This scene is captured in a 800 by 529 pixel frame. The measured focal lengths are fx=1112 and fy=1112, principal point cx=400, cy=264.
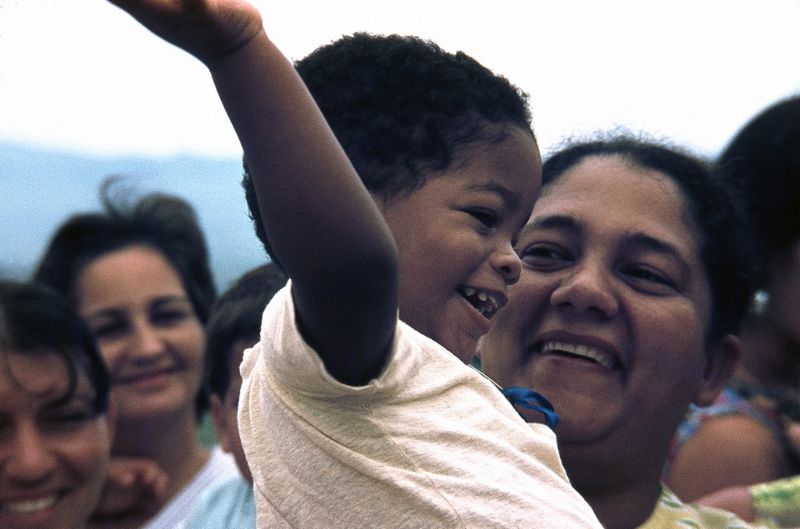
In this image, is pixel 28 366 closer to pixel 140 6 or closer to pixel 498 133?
pixel 498 133

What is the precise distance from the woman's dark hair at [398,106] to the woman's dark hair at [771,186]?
1536 mm

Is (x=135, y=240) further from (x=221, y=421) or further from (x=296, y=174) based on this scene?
(x=296, y=174)

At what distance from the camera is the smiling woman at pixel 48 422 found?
2.21 meters

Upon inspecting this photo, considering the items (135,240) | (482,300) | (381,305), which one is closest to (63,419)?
(135,240)

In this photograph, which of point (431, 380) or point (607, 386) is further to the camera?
point (607, 386)

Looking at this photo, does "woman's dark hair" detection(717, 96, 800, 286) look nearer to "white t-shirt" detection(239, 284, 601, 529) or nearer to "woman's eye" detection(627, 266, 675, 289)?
"woman's eye" detection(627, 266, 675, 289)

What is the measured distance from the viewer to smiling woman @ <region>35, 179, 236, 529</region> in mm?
2795

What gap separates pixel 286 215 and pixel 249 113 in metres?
0.08

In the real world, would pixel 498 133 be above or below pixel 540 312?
above

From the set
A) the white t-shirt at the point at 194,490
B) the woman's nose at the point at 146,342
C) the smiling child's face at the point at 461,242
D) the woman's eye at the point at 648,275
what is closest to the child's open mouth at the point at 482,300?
the smiling child's face at the point at 461,242

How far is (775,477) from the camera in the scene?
2.31 m

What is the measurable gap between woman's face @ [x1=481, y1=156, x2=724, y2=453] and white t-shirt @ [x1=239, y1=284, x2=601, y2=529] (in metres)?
0.58

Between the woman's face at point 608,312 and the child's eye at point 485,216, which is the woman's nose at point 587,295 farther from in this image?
the child's eye at point 485,216

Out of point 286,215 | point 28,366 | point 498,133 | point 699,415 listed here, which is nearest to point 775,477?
point 699,415
